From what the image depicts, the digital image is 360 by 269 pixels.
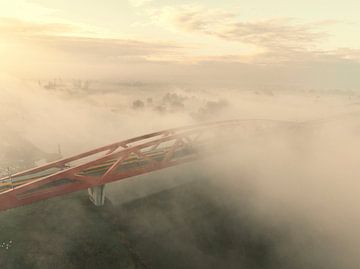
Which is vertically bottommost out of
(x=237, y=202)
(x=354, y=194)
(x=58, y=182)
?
(x=354, y=194)

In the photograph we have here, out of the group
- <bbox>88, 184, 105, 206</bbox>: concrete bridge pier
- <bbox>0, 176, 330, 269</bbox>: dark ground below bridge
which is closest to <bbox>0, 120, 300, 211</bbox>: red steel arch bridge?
<bbox>88, 184, 105, 206</bbox>: concrete bridge pier

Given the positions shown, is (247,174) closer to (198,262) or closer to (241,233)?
(241,233)

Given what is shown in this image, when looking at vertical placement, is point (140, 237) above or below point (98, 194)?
below

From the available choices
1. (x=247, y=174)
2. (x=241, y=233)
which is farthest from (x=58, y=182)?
(x=247, y=174)

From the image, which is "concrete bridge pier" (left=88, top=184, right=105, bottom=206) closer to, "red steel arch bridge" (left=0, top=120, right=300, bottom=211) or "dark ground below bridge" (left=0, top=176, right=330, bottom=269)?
"red steel arch bridge" (left=0, top=120, right=300, bottom=211)

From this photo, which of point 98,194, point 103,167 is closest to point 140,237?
point 98,194

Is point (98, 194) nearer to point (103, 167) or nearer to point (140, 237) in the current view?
point (103, 167)
